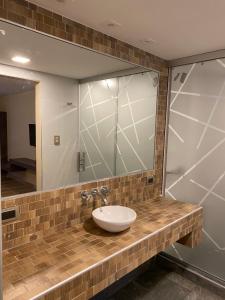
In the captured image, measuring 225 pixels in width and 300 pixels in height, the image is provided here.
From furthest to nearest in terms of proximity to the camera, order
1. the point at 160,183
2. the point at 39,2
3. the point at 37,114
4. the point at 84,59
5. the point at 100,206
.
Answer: the point at 160,183 → the point at 100,206 → the point at 84,59 → the point at 37,114 → the point at 39,2

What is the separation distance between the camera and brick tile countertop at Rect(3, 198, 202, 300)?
4.09 ft

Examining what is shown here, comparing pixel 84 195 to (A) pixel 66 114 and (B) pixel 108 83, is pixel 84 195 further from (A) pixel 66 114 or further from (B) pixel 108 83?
(B) pixel 108 83

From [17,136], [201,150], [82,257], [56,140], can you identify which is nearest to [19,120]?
[17,136]

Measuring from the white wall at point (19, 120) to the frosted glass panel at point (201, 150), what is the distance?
1649 millimetres

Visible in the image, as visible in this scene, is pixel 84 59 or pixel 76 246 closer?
pixel 76 246

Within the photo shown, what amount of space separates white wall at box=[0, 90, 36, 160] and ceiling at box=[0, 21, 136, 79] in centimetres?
23

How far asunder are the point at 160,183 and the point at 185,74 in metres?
1.29

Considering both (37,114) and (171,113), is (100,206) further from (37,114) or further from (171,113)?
(171,113)

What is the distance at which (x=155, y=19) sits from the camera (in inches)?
65.3

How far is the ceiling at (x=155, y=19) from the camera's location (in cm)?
147

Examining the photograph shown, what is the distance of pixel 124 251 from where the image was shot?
1587 mm

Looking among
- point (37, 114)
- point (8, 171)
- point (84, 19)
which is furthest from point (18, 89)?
point (84, 19)

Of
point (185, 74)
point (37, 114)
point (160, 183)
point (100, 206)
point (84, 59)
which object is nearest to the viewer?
point (37, 114)

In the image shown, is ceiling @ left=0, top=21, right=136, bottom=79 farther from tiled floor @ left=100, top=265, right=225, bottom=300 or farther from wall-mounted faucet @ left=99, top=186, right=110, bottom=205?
tiled floor @ left=100, top=265, right=225, bottom=300
